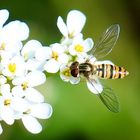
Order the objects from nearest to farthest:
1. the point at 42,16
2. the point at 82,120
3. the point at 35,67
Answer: the point at 35,67
the point at 82,120
the point at 42,16

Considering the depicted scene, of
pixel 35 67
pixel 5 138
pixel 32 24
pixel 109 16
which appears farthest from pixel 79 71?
pixel 109 16

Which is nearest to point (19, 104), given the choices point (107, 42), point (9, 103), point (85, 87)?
point (9, 103)

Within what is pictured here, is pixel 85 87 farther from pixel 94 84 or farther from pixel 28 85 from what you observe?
pixel 28 85

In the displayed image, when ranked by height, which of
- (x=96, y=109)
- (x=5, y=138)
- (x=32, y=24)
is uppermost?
(x=32, y=24)

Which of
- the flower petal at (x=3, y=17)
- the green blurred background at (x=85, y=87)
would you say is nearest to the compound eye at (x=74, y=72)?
the flower petal at (x=3, y=17)

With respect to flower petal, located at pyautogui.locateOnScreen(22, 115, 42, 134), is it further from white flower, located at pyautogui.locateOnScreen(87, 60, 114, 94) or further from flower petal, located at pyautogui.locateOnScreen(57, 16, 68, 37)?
flower petal, located at pyautogui.locateOnScreen(57, 16, 68, 37)

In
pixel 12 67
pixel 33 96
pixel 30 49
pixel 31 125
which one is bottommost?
pixel 31 125

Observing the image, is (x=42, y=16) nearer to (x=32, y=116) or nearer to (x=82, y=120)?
(x=82, y=120)

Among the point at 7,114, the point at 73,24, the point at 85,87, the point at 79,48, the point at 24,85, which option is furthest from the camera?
the point at 85,87
